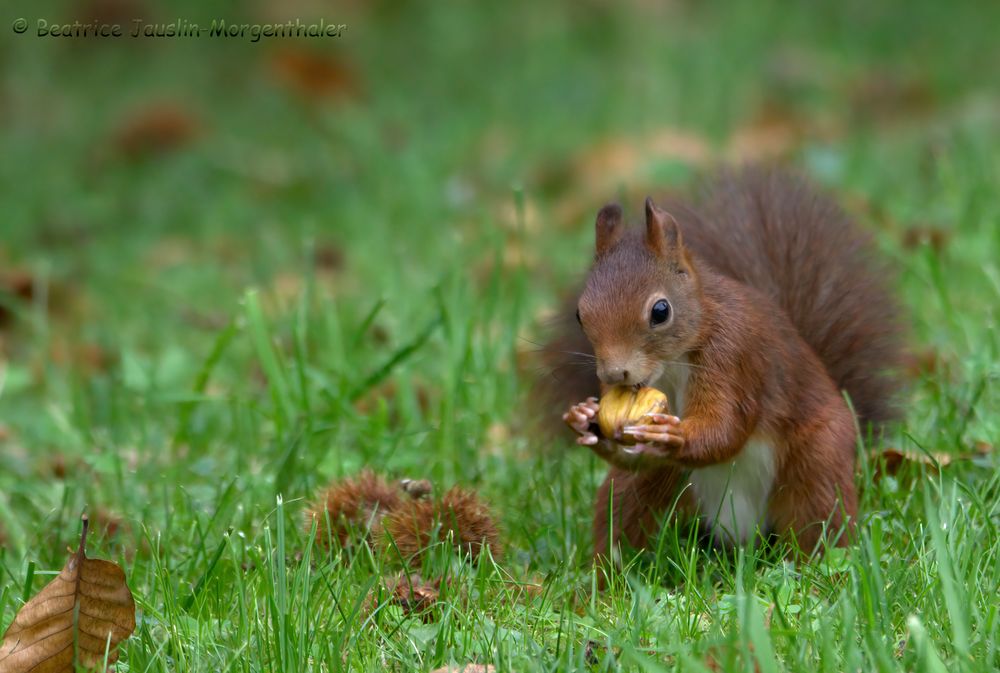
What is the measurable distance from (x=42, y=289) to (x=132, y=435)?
2.76 feet

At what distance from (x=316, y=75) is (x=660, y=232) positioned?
4.91 m

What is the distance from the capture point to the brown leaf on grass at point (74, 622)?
5.94 feet

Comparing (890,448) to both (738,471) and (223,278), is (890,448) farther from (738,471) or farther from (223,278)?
(223,278)

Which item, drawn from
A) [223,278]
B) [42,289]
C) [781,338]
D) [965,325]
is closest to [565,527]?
[781,338]

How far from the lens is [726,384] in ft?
6.71

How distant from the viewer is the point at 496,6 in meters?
7.57

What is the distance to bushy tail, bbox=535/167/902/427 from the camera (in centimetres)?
239

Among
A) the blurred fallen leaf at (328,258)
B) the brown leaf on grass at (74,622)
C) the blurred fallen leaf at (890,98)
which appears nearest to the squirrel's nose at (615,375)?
the brown leaf on grass at (74,622)

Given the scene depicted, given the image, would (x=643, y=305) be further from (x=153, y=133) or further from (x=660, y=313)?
(x=153, y=133)

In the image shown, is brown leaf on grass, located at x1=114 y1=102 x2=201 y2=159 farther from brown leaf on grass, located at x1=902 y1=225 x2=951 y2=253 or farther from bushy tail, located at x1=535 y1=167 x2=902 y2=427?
bushy tail, located at x1=535 y1=167 x2=902 y2=427

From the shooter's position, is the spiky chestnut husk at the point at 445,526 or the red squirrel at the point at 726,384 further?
the spiky chestnut husk at the point at 445,526

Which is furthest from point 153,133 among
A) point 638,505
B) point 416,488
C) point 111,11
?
point 638,505

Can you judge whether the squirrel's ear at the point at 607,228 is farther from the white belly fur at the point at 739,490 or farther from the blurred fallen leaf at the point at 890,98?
the blurred fallen leaf at the point at 890,98

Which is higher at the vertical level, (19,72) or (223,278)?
(19,72)
